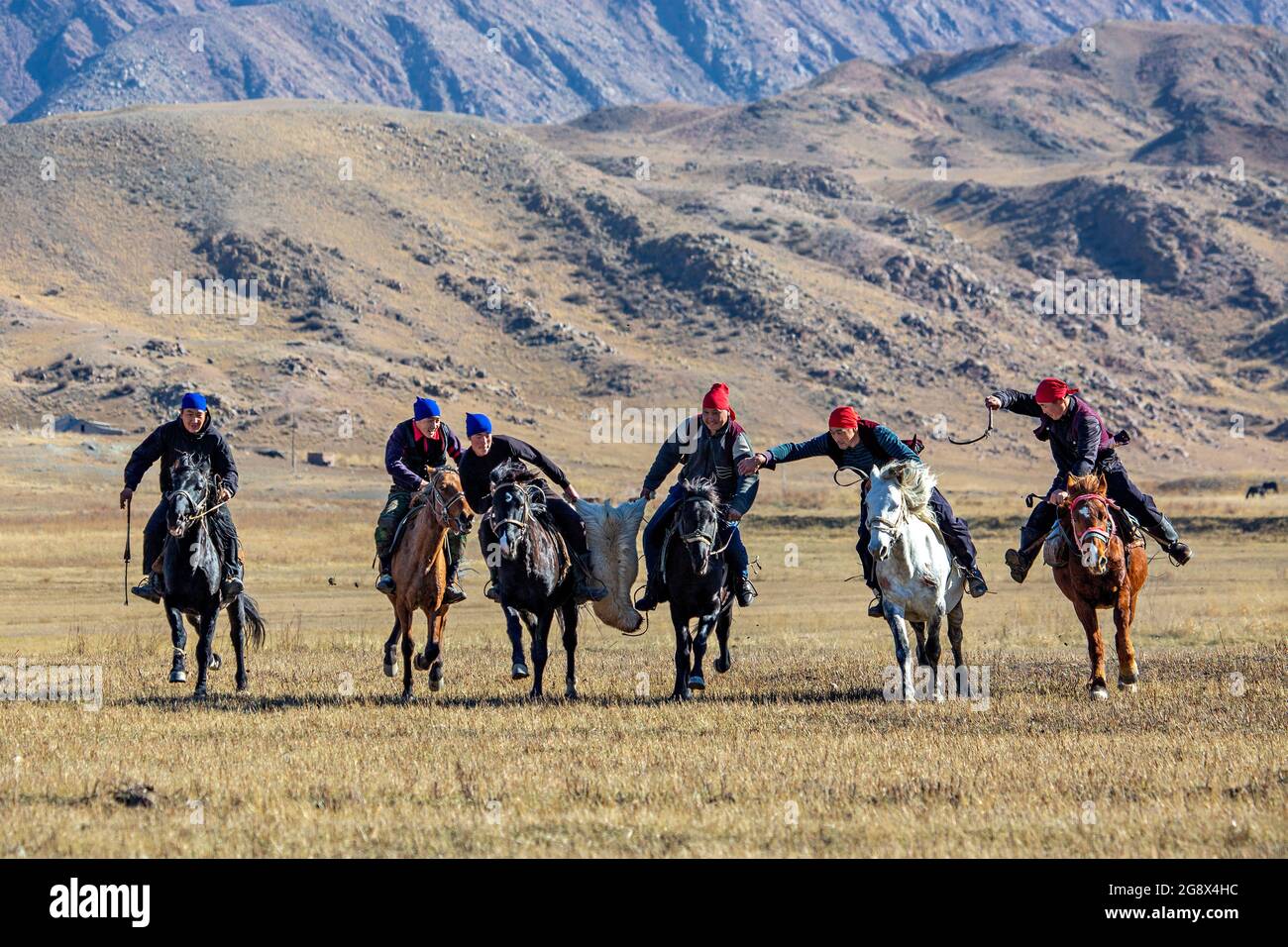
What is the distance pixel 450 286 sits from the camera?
111688 mm

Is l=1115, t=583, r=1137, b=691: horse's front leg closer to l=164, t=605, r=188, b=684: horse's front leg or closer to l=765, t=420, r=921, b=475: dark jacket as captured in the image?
l=765, t=420, r=921, b=475: dark jacket

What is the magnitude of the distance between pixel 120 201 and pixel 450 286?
73.0 feet

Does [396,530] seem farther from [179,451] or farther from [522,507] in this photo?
[179,451]

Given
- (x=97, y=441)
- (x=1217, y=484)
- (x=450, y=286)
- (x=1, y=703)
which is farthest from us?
(x=450, y=286)

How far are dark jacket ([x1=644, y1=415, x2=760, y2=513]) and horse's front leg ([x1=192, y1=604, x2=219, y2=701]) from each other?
13.8 ft

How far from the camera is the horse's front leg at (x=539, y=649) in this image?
16078mm

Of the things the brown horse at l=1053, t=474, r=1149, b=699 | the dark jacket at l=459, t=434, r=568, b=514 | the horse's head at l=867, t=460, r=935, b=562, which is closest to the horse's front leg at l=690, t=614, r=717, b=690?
the horse's head at l=867, t=460, r=935, b=562

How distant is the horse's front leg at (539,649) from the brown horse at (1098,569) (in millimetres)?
4599

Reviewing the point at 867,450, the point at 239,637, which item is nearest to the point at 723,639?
the point at 867,450

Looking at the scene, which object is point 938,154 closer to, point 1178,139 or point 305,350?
point 1178,139

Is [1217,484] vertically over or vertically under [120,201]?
under
